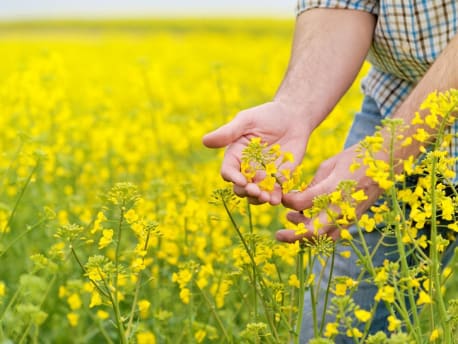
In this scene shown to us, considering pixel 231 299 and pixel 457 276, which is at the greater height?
pixel 231 299

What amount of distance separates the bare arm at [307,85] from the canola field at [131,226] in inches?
6.5

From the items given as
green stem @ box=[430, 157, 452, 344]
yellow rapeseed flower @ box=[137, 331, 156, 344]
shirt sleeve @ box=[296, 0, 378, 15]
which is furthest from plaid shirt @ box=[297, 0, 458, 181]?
yellow rapeseed flower @ box=[137, 331, 156, 344]

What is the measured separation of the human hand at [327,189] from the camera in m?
1.85

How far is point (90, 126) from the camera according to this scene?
4.70 meters

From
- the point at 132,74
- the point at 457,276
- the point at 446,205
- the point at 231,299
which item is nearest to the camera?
the point at 446,205

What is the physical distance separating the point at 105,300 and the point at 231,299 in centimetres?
102

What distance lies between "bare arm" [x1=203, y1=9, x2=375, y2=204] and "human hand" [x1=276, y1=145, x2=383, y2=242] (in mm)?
56

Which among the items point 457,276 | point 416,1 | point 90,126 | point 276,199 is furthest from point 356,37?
point 90,126

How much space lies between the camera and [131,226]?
68.2 inches

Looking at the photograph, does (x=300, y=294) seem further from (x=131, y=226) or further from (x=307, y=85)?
(x=307, y=85)

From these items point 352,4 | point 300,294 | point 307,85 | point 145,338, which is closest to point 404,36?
point 352,4

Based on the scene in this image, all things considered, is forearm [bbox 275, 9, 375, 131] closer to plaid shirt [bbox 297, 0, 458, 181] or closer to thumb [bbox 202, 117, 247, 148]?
plaid shirt [bbox 297, 0, 458, 181]

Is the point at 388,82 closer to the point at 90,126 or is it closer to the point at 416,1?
the point at 416,1

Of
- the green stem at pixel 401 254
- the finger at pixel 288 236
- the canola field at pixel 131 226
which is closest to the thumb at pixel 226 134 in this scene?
the canola field at pixel 131 226
